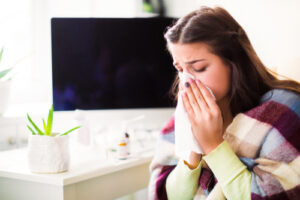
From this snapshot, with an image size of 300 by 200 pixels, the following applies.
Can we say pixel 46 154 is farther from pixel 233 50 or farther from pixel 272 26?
pixel 272 26

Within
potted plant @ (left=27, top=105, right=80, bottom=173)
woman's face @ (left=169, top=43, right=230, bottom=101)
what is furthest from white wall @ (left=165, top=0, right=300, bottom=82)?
potted plant @ (left=27, top=105, right=80, bottom=173)

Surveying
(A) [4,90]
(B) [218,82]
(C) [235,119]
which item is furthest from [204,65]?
(A) [4,90]

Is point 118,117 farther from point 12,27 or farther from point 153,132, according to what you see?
point 12,27

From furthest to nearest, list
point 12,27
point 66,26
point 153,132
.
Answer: point 12,27 → point 153,132 → point 66,26

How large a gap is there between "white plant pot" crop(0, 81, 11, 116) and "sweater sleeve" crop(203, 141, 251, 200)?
3.01 feet

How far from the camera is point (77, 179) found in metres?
1.08

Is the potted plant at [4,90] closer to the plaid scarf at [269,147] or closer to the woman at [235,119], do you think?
the woman at [235,119]

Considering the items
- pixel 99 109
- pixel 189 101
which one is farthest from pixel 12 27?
pixel 189 101

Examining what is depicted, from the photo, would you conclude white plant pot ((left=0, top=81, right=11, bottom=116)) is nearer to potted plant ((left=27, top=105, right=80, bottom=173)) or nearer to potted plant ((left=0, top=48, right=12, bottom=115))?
potted plant ((left=0, top=48, right=12, bottom=115))

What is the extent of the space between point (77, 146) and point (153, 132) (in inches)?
15.7

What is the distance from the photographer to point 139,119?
1587 millimetres

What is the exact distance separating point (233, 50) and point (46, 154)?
615 mm

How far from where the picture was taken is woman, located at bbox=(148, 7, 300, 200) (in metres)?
0.92

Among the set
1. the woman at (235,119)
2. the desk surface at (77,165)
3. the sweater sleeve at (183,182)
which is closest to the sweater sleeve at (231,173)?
the woman at (235,119)
